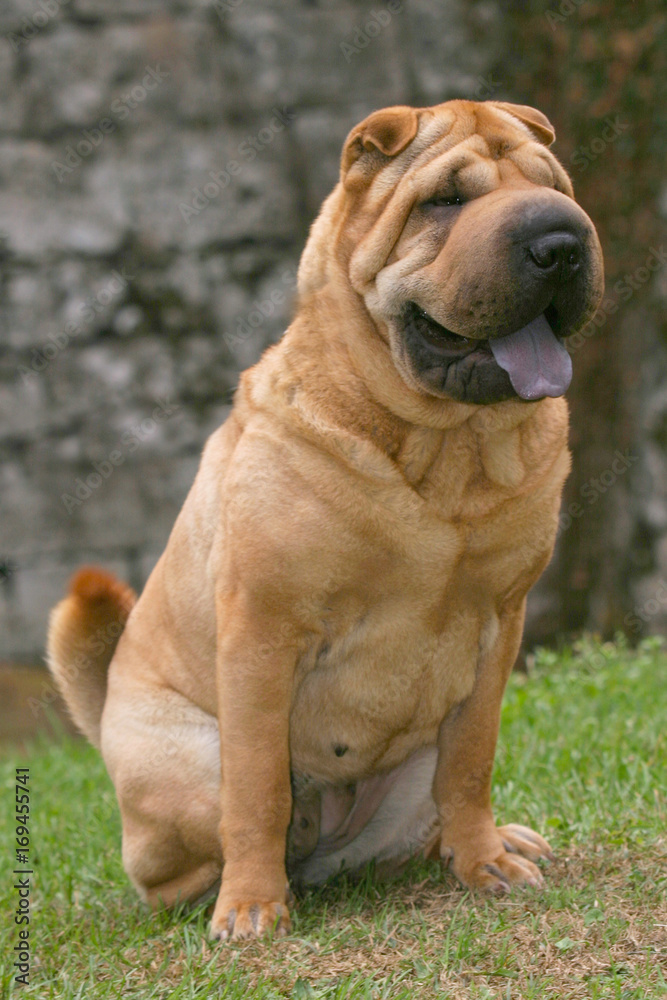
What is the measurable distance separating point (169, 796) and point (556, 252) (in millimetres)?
1569

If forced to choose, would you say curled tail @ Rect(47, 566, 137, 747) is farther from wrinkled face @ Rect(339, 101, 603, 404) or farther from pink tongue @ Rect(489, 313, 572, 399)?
pink tongue @ Rect(489, 313, 572, 399)

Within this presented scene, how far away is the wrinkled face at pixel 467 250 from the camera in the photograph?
2275 mm


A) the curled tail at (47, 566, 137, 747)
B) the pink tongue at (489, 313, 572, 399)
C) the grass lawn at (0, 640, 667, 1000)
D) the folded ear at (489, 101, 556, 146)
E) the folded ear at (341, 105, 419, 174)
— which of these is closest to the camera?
the grass lawn at (0, 640, 667, 1000)

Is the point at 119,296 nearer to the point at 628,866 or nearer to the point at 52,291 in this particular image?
the point at 52,291

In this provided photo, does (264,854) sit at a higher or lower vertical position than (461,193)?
lower

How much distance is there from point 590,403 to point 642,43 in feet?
6.32

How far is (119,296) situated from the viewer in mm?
6164

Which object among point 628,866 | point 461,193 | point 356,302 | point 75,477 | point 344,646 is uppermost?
point 461,193

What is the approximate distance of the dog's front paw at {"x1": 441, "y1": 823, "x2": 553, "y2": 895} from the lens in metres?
2.73

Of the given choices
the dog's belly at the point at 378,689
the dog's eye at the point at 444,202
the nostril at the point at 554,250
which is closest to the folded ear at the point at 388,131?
the dog's eye at the point at 444,202

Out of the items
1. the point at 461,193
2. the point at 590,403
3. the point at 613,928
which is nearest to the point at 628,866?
the point at 613,928

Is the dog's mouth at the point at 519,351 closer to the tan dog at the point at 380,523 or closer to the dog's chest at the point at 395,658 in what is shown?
the tan dog at the point at 380,523

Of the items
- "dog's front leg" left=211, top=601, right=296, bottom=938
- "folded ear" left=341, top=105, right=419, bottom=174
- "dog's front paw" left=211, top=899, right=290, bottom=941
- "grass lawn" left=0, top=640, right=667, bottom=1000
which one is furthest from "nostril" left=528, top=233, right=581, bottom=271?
"dog's front paw" left=211, top=899, right=290, bottom=941

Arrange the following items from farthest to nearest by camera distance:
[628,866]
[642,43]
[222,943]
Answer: [642,43] < [628,866] < [222,943]
